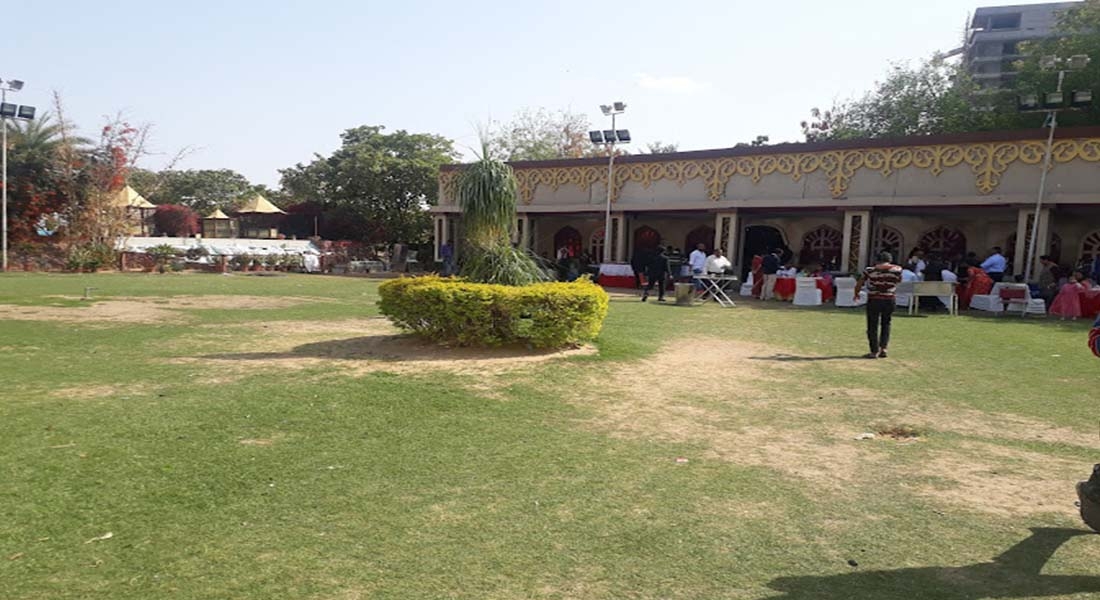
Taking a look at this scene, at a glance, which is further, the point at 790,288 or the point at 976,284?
the point at 790,288

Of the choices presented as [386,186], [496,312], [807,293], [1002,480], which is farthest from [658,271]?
[386,186]

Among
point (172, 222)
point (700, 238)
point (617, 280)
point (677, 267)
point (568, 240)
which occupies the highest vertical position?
point (172, 222)

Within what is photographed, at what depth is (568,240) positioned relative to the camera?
2895 centimetres

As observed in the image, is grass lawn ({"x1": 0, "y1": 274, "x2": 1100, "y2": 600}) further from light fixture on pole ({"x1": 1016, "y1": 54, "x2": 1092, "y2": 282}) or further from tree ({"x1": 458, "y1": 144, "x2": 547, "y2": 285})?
light fixture on pole ({"x1": 1016, "y1": 54, "x2": 1092, "y2": 282})

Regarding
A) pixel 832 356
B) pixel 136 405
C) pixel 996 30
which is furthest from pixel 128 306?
pixel 996 30

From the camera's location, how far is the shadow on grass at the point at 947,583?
2814 mm

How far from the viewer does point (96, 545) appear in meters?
3.06

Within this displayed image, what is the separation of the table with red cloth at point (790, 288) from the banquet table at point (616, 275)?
5739 mm

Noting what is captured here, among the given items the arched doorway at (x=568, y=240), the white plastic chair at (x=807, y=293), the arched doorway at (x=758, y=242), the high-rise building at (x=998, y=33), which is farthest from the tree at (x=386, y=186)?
the high-rise building at (x=998, y=33)

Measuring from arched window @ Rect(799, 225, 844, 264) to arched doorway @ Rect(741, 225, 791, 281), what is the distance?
1.97 ft

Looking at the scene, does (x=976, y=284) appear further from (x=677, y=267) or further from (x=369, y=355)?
(x=369, y=355)

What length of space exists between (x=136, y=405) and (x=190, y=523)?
2.76 metres

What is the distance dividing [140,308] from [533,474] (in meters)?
11.6

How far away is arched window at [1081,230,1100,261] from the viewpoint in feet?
60.4
